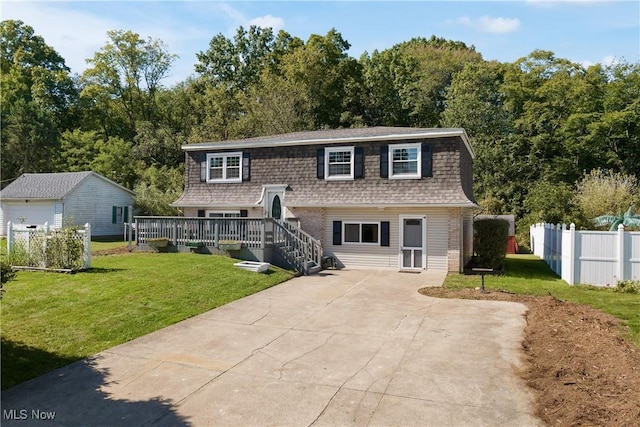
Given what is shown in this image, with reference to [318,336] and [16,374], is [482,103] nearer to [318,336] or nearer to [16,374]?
[318,336]

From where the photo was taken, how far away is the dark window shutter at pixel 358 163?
742 inches

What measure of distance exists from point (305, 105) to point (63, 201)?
2177cm

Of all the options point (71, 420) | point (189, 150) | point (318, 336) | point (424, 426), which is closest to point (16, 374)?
point (71, 420)

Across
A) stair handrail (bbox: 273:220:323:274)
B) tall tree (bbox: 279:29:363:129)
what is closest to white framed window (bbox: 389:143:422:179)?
stair handrail (bbox: 273:220:323:274)

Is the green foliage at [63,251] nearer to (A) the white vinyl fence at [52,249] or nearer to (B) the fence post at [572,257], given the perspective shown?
(A) the white vinyl fence at [52,249]

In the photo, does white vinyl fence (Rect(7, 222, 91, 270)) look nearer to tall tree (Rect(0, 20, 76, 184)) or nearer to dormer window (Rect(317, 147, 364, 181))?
dormer window (Rect(317, 147, 364, 181))

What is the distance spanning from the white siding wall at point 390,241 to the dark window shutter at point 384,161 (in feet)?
5.10

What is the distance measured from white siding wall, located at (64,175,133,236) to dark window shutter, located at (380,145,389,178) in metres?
20.3

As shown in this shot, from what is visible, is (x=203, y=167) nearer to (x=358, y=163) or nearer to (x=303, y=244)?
(x=303, y=244)

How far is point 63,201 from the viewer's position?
27.1m

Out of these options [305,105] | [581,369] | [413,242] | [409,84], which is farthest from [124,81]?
[581,369]

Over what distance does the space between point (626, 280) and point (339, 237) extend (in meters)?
10.3

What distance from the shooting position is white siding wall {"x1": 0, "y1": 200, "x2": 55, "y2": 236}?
2746 cm

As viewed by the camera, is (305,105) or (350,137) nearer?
(350,137)
